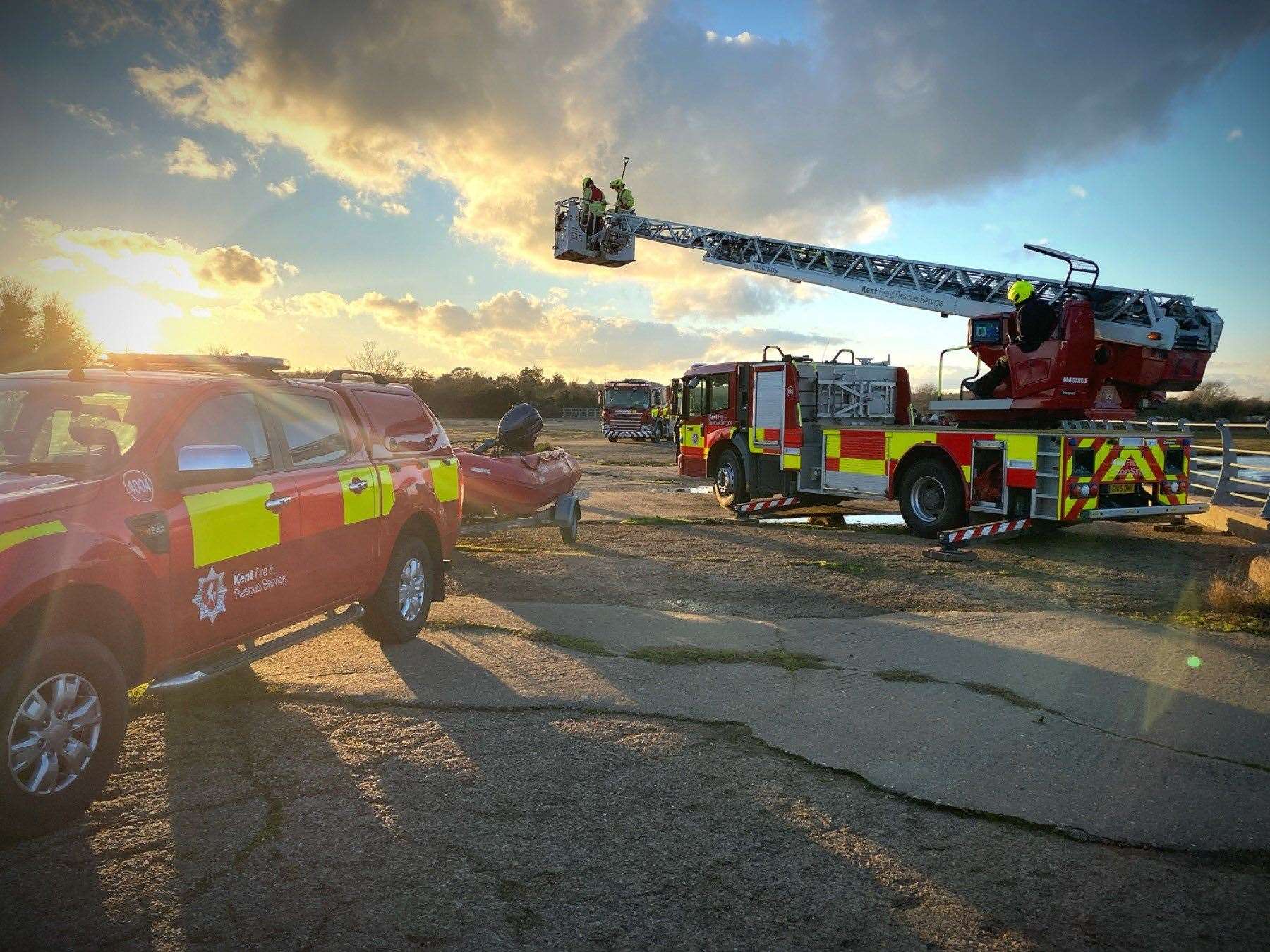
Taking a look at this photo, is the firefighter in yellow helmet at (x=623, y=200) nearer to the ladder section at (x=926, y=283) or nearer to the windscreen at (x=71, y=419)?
the ladder section at (x=926, y=283)

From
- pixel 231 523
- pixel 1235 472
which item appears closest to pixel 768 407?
pixel 1235 472

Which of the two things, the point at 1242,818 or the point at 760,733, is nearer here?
the point at 1242,818

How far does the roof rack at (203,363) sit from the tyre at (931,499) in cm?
860

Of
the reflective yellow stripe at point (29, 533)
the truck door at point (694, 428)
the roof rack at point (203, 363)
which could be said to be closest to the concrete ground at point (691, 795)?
the reflective yellow stripe at point (29, 533)

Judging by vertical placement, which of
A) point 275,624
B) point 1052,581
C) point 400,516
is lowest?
point 1052,581

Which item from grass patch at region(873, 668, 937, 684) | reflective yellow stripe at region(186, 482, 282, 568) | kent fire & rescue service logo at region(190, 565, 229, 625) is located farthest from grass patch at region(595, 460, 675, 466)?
kent fire & rescue service logo at region(190, 565, 229, 625)

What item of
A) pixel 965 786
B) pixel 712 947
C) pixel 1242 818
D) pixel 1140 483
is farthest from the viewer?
pixel 1140 483

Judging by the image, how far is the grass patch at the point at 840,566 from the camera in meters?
8.98

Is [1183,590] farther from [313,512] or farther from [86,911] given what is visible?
[86,911]

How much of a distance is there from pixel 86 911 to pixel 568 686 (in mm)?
2631

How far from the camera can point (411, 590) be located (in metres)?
6.06

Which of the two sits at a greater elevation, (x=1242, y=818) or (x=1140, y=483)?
(x=1140, y=483)

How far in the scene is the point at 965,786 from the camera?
375cm

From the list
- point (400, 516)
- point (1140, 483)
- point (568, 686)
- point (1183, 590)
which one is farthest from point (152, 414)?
point (1140, 483)
